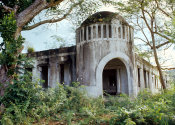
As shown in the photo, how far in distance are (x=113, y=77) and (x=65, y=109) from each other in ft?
37.5

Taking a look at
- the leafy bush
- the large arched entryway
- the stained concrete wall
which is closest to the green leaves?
the leafy bush

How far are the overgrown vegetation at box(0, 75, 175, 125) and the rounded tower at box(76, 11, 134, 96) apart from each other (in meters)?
3.58

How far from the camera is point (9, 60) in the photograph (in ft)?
20.0

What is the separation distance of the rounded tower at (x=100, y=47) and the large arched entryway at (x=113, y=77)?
1.99 m

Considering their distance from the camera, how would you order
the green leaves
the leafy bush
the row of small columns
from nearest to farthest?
the leafy bush
the green leaves
the row of small columns

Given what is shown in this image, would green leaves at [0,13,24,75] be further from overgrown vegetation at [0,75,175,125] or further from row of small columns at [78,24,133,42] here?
row of small columns at [78,24,133,42]

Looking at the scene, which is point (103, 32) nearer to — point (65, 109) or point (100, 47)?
point (100, 47)

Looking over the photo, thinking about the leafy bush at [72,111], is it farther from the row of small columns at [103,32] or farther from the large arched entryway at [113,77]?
the large arched entryway at [113,77]

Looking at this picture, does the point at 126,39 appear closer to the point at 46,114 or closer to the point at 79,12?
the point at 79,12

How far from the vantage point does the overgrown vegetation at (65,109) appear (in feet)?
15.4

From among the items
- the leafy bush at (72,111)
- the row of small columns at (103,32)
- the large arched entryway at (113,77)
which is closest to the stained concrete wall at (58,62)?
the row of small columns at (103,32)

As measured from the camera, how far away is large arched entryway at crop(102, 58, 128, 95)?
13394mm

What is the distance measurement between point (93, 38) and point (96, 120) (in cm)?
641

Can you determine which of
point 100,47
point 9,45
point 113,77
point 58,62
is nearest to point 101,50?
point 100,47
